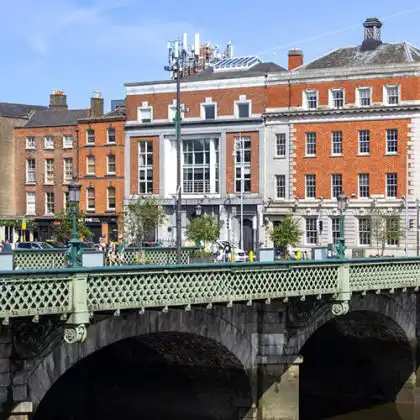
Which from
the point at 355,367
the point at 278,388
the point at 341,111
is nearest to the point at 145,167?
the point at 341,111

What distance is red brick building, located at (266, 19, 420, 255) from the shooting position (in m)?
75.0

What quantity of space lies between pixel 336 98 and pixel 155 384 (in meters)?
47.0

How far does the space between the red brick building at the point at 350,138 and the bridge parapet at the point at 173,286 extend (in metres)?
42.8

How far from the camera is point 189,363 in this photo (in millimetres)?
30891

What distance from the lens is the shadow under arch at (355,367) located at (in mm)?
38188

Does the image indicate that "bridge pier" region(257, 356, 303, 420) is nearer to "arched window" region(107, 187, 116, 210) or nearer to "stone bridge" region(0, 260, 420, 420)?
"stone bridge" region(0, 260, 420, 420)

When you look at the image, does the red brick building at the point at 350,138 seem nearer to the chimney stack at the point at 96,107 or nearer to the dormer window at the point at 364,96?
the dormer window at the point at 364,96

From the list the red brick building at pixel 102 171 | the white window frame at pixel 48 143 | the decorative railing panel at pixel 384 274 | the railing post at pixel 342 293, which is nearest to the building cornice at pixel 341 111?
the red brick building at pixel 102 171

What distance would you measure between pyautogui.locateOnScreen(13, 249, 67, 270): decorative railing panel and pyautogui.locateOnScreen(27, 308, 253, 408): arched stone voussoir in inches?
334

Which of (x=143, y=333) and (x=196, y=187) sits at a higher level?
(x=196, y=187)

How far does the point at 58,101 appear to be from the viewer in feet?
318

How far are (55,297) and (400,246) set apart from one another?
55412mm

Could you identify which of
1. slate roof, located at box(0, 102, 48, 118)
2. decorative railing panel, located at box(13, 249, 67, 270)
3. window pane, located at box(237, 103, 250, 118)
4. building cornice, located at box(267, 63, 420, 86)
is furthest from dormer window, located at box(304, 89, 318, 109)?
decorative railing panel, located at box(13, 249, 67, 270)

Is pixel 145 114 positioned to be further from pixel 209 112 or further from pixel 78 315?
pixel 78 315
